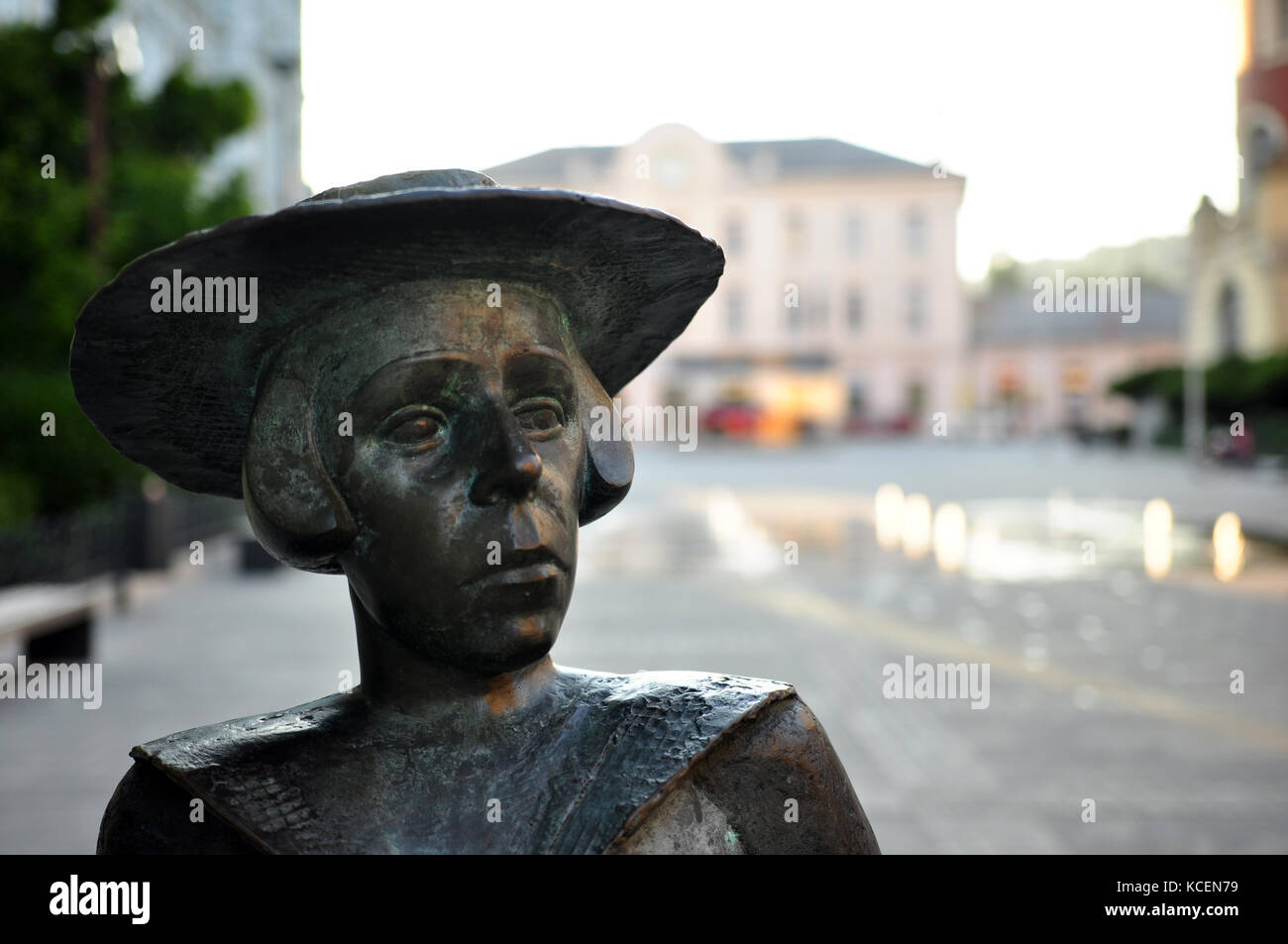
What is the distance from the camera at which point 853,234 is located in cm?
5341

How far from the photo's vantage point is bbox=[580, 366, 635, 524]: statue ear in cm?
153

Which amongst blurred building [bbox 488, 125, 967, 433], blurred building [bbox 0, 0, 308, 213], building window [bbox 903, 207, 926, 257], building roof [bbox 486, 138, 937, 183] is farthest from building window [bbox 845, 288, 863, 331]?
blurred building [bbox 0, 0, 308, 213]

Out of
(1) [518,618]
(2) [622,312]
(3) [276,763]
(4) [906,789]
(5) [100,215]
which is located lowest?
(4) [906,789]

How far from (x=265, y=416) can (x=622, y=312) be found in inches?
19.5

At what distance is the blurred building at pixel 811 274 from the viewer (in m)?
50.0

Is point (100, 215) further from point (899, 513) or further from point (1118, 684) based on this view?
point (899, 513)

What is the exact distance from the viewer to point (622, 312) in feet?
5.30

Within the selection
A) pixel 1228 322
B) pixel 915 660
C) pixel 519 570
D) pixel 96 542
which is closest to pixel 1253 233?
pixel 1228 322

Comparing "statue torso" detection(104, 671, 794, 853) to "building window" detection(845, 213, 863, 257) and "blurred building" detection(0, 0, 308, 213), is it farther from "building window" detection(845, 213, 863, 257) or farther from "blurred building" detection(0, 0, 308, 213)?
"building window" detection(845, 213, 863, 257)

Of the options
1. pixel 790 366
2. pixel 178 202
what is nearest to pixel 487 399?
pixel 178 202

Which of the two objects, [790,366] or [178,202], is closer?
[178,202]

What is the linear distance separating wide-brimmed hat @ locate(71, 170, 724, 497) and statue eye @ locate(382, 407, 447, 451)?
0.54 feet

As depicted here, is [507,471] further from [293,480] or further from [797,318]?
[797,318]

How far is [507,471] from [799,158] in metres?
53.8
